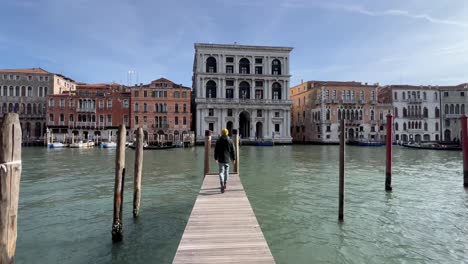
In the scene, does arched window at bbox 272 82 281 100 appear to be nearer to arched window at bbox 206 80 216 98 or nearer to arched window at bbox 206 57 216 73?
arched window at bbox 206 80 216 98

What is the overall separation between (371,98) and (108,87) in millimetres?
48064

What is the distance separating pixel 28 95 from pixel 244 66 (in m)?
38.1

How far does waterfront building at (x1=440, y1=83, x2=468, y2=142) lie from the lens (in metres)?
51.1

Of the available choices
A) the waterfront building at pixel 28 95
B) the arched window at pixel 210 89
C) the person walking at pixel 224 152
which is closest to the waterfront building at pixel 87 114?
the waterfront building at pixel 28 95

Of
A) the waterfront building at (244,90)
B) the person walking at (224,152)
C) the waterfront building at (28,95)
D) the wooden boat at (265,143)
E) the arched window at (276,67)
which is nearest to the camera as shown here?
the person walking at (224,152)

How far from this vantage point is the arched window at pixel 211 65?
5041cm

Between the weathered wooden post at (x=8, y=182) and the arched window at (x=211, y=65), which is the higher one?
the arched window at (x=211, y=65)

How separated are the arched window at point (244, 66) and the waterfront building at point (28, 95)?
3300 centimetres

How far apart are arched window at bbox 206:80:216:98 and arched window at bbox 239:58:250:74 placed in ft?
19.1

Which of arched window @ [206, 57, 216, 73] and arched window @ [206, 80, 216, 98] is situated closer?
arched window @ [206, 80, 216, 98]

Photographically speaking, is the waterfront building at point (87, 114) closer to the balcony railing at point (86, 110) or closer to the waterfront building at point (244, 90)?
the balcony railing at point (86, 110)

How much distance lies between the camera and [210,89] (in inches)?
1976

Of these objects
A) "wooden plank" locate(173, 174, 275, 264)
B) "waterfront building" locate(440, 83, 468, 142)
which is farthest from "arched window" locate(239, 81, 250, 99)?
"wooden plank" locate(173, 174, 275, 264)

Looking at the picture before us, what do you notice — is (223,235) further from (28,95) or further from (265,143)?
(28,95)
